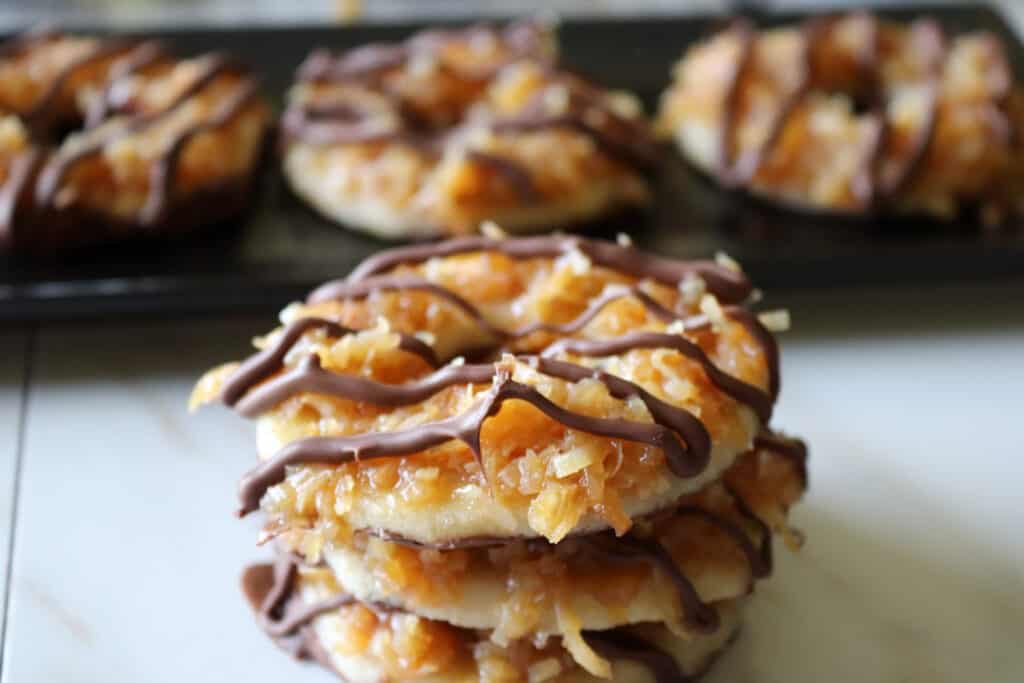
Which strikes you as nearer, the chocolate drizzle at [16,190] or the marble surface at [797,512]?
the marble surface at [797,512]

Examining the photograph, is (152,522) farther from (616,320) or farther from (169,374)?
(616,320)

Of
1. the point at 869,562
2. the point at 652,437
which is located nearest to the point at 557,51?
the point at 869,562

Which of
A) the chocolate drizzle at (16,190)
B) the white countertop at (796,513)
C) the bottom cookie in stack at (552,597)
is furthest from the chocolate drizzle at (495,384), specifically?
the chocolate drizzle at (16,190)

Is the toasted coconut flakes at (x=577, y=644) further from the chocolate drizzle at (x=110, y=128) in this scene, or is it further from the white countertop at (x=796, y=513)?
the chocolate drizzle at (x=110, y=128)

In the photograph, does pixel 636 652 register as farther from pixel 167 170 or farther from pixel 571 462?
pixel 167 170

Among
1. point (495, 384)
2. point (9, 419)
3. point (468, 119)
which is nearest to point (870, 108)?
point (468, 119)

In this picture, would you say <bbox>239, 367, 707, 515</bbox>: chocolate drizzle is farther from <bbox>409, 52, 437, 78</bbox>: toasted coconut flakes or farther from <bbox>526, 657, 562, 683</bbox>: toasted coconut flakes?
<bbox>409, 52, 437, 78</bbox>: toasted coconut flakes

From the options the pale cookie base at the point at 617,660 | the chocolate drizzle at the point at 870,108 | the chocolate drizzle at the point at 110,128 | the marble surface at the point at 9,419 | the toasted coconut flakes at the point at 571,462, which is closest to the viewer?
the toasted coconut flakes at the point at 571,462
